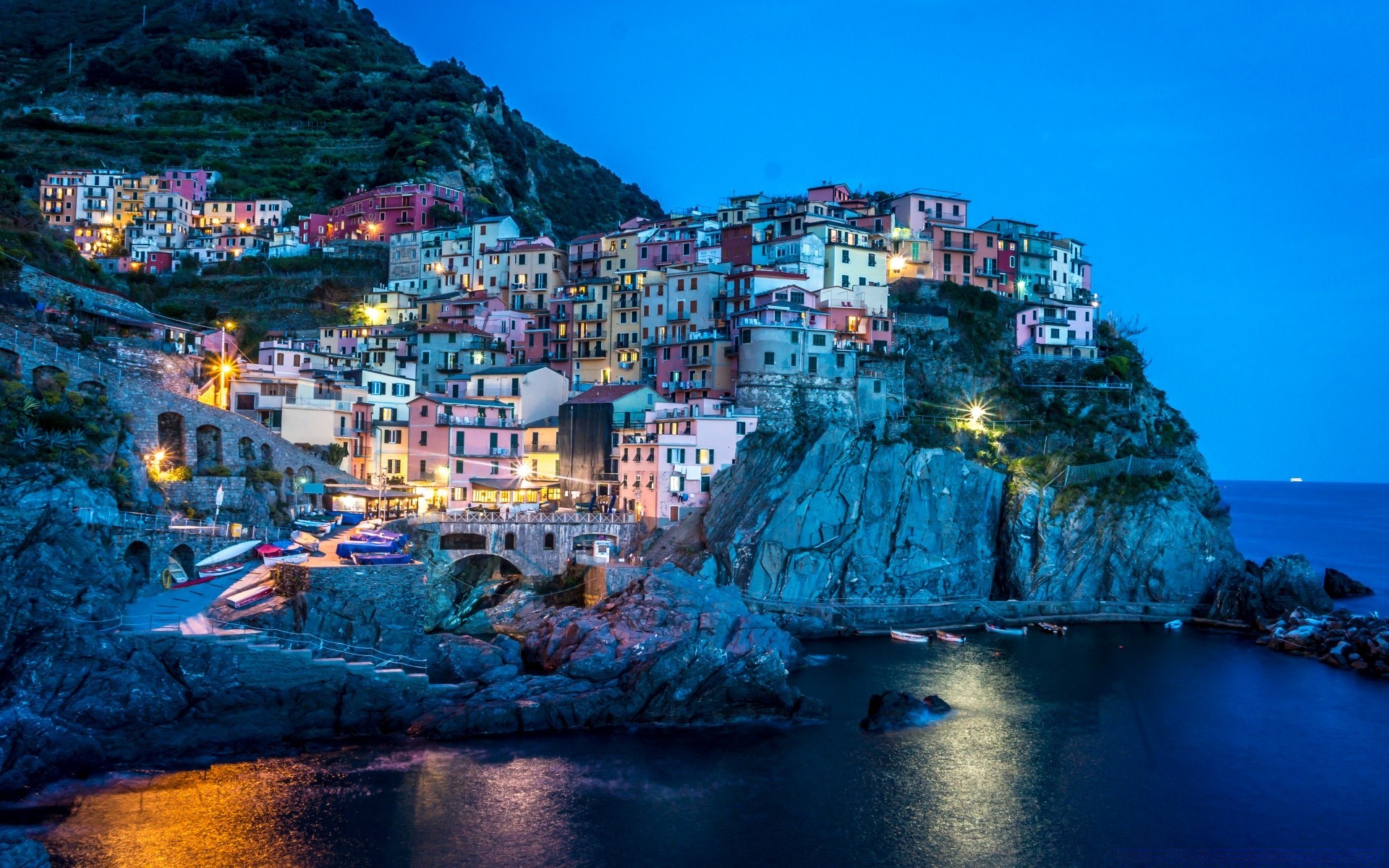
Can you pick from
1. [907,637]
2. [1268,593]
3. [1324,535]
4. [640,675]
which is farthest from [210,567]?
[1324,535]

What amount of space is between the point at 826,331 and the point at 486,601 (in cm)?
2609

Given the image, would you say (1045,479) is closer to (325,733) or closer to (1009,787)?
(1009,787)

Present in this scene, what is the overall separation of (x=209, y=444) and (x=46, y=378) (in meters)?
7.51

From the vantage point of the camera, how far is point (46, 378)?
145 ft

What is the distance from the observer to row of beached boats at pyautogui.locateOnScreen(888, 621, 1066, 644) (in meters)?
53.4

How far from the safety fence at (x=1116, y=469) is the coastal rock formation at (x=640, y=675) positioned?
88.0ft

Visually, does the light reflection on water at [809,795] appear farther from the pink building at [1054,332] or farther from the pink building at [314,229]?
the pink building at [314,229]

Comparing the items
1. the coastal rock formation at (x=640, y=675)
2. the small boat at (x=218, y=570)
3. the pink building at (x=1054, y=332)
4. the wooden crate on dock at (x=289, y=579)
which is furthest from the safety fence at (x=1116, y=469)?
the small boat at (x=218, y=570)

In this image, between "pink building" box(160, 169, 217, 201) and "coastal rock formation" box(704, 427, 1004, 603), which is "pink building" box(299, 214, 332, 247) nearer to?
"pink building" box(160, 169, 217, 201)

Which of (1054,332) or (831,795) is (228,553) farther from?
(1054,332)

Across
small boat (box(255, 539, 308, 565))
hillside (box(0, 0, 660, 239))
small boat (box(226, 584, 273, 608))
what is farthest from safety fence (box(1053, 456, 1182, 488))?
hillside (box(0, 0, 660, 239))

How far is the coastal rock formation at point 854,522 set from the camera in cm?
5412

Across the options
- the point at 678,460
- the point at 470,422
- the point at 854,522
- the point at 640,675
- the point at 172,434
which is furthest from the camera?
the point at 470,422

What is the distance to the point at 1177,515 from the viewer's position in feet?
199
